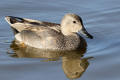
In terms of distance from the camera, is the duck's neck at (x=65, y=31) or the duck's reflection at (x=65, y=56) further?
the duck's neck at (x=65, y=31)

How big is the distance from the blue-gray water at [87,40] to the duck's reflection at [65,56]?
173 mm

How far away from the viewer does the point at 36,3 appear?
1307 centimetres

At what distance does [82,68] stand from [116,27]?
2.80 meters

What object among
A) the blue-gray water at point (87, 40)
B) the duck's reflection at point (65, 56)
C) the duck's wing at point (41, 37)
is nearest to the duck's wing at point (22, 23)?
the duck's wing at point (41, 37)

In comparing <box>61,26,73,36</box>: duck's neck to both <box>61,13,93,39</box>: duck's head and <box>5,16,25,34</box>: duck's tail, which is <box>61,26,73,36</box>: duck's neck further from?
<box>5,16,25,34</box>: duck's tail

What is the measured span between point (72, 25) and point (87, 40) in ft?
3.36

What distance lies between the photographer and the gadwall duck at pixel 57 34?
10.3 meters

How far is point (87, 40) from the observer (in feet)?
36.6

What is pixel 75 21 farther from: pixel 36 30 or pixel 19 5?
pixel 19 5

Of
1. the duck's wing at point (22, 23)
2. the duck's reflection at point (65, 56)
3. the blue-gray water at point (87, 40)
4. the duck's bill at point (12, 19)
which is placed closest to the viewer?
the blue-gray water at point (87, 40)

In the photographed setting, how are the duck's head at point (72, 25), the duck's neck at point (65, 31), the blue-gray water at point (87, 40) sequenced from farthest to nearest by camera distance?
the duck's neck at point (65, 31)
the duck's head at point (72, 25)
the blue-gray water at point (87, 40)

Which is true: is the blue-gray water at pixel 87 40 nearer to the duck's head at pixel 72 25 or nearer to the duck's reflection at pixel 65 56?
the duck's reflection at pixel 65 56

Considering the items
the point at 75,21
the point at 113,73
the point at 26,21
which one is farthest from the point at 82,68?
the point at 26,21

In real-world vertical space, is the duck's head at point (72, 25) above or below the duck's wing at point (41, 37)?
above
